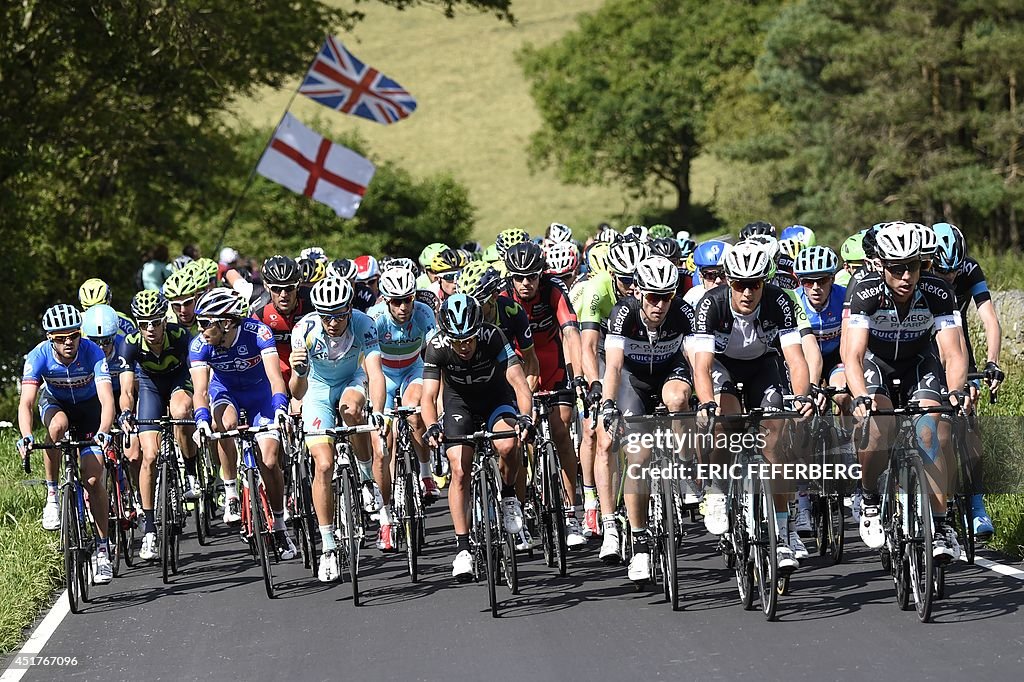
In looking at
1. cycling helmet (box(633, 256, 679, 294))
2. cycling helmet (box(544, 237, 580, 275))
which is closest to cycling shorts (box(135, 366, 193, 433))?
cycling helmet (box(544, 237, 580, 275))

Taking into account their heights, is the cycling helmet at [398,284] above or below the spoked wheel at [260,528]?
above

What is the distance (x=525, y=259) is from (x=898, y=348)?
10.4 feet

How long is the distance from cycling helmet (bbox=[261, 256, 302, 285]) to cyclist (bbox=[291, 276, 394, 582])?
0.63 metres

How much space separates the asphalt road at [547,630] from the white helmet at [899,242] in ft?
6.81

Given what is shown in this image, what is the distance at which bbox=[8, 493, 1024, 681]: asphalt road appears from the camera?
8031 mm

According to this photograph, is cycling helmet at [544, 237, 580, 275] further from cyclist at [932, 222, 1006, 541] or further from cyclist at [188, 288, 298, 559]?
cyclist at [932, 222, 1006, 541]

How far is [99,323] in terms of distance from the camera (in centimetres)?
1252

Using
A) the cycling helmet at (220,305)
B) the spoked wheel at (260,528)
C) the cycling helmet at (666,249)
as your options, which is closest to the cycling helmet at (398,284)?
the cycling helmet at (220,305)

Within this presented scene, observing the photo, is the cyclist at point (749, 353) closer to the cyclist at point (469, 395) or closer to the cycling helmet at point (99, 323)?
the cyclist at point (469, 395)

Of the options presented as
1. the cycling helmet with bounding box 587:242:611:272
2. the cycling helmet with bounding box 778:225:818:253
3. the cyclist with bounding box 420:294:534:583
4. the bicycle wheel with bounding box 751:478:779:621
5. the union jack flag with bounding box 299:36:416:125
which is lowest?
the bicycle wheel with bounding box 751:478:779:621

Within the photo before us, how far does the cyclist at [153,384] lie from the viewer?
12.2 m

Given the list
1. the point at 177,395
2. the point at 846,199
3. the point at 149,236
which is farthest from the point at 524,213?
the point at 177,395

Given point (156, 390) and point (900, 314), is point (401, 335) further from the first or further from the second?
point (900, 314)

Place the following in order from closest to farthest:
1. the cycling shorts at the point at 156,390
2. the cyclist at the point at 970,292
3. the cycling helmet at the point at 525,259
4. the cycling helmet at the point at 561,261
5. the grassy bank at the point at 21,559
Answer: the grassy bank at the point at 21,559, the cyclist at the point at 970,292, the cycling helmet at the point at 525,259, the cycling shorts at the point at 156,390, the cycling helmet at the point at 561,261
